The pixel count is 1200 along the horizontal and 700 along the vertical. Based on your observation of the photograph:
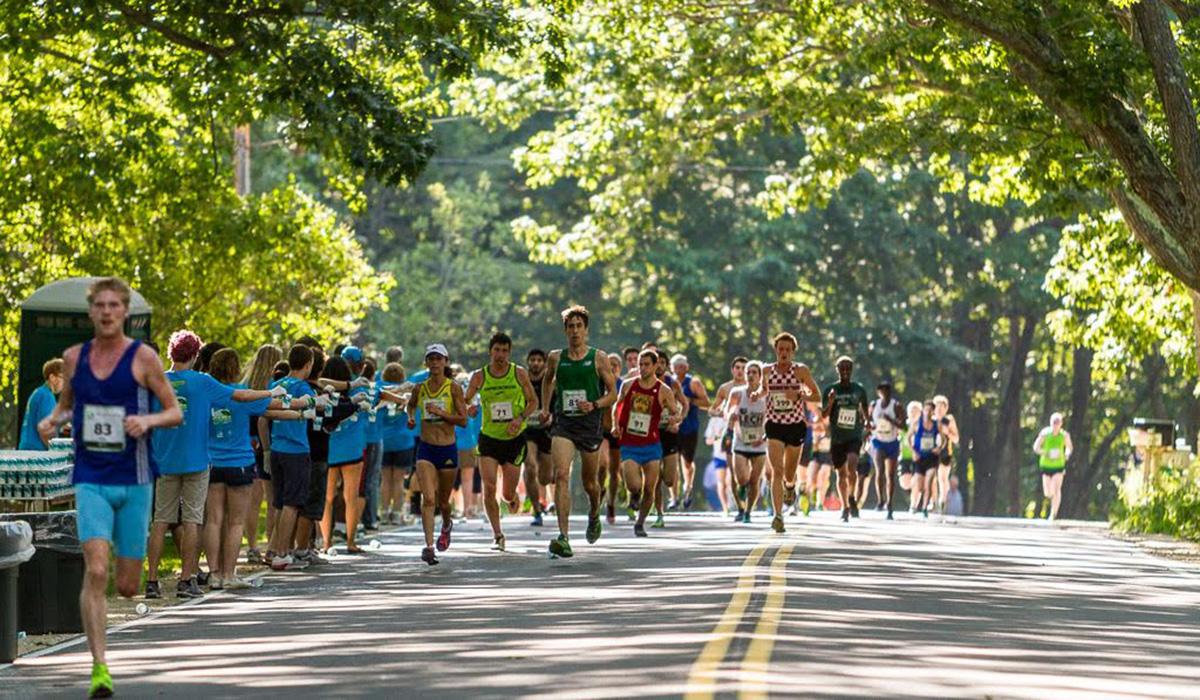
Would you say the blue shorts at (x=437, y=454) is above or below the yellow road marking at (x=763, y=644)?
above

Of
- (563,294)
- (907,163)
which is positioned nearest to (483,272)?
(563,294)

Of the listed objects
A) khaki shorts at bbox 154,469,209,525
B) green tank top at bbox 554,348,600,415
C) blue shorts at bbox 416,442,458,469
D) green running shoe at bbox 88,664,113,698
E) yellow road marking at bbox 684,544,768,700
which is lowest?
green running shoe at bbox 88,664,113,698

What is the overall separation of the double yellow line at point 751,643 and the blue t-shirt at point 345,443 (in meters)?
4.51

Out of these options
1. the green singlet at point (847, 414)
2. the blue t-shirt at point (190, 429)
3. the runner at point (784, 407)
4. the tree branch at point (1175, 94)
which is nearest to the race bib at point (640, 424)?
the runner at point (784, 407)

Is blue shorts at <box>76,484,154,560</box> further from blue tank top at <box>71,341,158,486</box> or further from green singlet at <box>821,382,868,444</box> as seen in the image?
green singlet at <box>821,382,868,444</box>

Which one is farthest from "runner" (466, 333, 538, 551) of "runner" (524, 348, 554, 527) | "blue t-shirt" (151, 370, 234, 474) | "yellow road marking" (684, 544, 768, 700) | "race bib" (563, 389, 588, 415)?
"blue t-shirt" (151, 370, 234, 474)

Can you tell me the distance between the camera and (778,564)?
1891cm

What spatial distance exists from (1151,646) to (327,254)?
19901mm

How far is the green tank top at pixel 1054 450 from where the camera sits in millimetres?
36594

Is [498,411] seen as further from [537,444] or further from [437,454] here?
Answer: [537,444]

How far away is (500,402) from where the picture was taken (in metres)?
21.8

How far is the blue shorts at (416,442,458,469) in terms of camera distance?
20.8m

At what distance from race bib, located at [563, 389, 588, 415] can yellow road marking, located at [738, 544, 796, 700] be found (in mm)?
3239

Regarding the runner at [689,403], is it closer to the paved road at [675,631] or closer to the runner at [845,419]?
the runner at [845,419]
